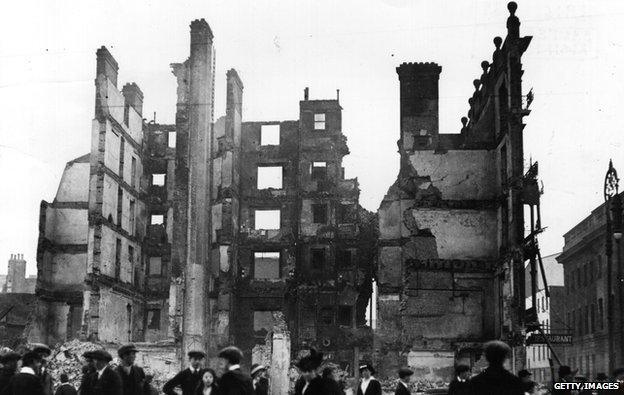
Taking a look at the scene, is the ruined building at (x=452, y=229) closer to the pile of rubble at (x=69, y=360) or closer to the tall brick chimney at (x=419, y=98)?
the tall brick chimney at (x=419, y=98)

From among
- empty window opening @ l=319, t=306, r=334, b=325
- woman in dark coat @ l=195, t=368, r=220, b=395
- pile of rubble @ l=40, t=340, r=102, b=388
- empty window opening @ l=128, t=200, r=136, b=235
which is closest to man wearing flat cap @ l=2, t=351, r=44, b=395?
woman in dark coat @ l=195, t=368, r=220, b=395

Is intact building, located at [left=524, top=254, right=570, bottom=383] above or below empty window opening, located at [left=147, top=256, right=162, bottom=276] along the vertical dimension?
below

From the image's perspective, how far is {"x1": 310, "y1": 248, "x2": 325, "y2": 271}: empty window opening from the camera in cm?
4238

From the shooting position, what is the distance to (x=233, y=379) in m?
7.44

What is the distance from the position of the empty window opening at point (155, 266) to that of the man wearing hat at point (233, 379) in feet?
123

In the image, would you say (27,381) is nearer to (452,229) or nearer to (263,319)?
(452,229)

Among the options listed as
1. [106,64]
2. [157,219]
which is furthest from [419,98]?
[157,219]

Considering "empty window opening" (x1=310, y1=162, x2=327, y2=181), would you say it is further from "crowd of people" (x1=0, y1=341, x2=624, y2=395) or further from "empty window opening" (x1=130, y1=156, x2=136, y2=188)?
"crowd of people" (x1=0, y1=341, x2=624, y2=395)

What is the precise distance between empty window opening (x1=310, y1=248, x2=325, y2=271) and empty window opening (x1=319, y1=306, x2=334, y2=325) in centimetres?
217

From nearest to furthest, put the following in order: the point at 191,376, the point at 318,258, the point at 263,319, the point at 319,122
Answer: the point at 191,376 → the point at 318,258 → the point at 319,122 → the point at 263,319

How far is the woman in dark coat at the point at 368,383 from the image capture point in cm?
1098

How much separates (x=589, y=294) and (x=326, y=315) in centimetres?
1426

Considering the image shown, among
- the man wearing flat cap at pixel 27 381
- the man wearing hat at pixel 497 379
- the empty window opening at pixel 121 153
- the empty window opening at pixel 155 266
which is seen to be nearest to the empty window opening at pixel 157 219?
the empty window opening at pixel 155 266

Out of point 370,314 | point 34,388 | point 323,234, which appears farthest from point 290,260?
point 34,388
